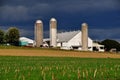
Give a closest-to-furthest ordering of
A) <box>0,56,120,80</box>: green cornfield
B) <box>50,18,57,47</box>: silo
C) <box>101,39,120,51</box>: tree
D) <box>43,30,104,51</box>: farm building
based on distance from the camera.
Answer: <box>0,56,120,80</box>: green cornfield → <box>50,18,57,47</box>: silo → <box>43,30,104,51</box>: farm building → <box>101,39,120,51</box>: tree

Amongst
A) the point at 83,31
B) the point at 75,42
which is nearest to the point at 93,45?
the point at 75,42

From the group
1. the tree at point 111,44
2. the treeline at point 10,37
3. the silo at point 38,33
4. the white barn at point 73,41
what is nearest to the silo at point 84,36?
the white barn at point 73,41

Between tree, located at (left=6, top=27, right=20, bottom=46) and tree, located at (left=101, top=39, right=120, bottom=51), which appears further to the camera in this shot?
tree, located at (left=101, top=39, right=120, bottom=51)

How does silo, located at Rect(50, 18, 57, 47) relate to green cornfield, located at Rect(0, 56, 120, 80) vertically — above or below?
above

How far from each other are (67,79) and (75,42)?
5728 inches

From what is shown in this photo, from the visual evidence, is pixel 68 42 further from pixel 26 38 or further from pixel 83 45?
pixel 26 38

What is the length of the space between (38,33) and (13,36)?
13.8m

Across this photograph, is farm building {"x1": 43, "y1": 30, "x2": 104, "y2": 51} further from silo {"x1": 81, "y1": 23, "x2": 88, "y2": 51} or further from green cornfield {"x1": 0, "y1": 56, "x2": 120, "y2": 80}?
green cornfield {"x1": 0, "y1": 56, "x2": 120, "y2": 80}

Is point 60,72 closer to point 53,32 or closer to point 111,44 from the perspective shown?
point 53,32

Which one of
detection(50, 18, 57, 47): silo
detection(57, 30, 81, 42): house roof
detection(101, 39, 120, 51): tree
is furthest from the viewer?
detection(101, 39, 120, 51): tree

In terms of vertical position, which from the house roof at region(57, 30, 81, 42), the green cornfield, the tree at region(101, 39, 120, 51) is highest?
the house roof at region(57, 30, 81, 42)

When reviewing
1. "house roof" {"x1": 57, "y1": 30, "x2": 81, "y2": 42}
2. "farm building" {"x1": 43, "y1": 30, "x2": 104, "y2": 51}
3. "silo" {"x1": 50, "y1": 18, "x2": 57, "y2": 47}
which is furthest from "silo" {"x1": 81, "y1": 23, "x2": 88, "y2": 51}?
"house roof" {"x1": 57, "y1": 30, "x2": 81, "y2": 42}

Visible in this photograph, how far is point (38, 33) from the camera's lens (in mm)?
140750

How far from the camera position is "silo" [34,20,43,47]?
13988 cm
